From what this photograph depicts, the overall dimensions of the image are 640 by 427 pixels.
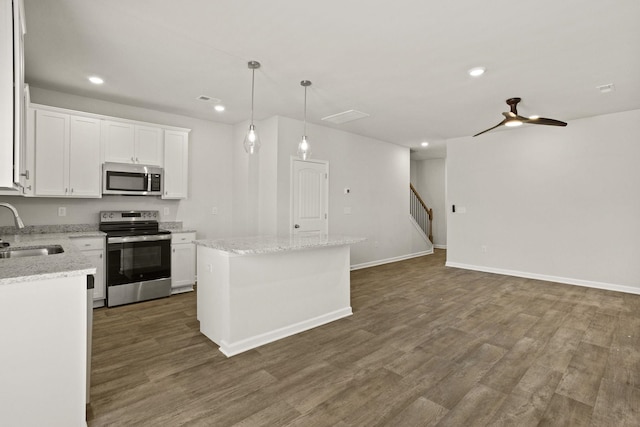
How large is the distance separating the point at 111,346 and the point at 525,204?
6.39 m

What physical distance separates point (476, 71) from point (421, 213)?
6.23 m

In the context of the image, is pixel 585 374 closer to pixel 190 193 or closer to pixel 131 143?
pixel 190 193

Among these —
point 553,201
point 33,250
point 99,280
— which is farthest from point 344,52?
point 553,201

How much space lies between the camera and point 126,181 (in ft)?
14.5

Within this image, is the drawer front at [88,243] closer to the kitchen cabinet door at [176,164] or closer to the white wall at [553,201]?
the kitchen cabinet door at [176,164]

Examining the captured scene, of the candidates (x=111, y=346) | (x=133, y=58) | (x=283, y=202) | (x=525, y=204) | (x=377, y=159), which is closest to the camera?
(x=111, y=346)

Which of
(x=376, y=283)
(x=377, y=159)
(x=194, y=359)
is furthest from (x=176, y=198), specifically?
(x=377, y=159)

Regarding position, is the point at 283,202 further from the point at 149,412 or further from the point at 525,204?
the point at 525,204

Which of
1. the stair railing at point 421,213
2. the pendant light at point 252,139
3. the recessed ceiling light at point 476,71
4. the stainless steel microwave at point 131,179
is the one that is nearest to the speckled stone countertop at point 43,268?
the pendant light at point 252,139

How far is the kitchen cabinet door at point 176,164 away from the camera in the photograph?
4.77 meters

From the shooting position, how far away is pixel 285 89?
398 cm

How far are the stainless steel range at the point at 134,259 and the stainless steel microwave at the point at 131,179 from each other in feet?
1.32

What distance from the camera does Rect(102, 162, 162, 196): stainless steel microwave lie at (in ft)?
14.0

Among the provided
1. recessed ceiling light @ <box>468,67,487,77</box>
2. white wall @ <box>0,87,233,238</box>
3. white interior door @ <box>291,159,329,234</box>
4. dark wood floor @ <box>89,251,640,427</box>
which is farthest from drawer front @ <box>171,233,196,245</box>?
recessed ceiling light @ <box>468,67,487,77</box>
